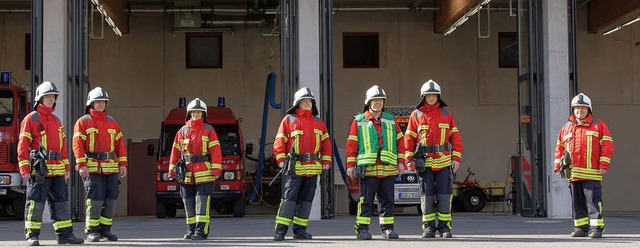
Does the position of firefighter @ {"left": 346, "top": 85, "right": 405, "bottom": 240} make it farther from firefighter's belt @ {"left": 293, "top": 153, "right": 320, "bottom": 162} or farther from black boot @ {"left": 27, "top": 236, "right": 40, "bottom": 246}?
black boot @ {"left": 27, "top": 236, "right": 40, "bottom": 246}

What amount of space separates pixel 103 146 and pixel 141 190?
46.9ft

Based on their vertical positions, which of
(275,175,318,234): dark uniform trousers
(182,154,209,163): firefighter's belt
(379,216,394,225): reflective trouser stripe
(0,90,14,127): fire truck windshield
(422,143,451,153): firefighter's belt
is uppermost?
(0,90,14,127): fire truck windshield

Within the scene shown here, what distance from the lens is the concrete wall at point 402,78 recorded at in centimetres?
2731

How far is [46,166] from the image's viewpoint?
11969mm

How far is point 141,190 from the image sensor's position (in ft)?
88.1

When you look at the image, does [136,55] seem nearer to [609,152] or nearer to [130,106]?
[130,106]

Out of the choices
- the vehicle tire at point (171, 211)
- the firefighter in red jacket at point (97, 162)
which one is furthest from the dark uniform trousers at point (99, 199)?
the vehicle tire at point (171, 211)

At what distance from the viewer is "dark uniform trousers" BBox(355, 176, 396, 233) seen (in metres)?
12.6

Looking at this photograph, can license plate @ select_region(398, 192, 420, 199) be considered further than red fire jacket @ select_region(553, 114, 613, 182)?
Yes

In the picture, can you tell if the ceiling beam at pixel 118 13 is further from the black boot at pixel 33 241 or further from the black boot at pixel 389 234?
the black boot at pixel 389 234

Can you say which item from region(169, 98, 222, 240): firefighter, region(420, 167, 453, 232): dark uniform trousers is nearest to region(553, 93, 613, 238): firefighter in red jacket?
region(420, 167, 453, 232): dark uniform trousers

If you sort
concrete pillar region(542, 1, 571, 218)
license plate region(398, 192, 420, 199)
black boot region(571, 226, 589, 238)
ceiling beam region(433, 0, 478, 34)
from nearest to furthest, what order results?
black boot region(571, 226, 589, 238), concrete pillar region(542, 1, 571, 218), license plate region(398, 192, 420, 199), ceiling beam region(433, 0, 478, 34)

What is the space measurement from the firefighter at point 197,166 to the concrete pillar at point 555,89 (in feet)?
25.9

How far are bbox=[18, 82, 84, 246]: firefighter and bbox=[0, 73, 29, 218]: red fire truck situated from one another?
7265 mm
